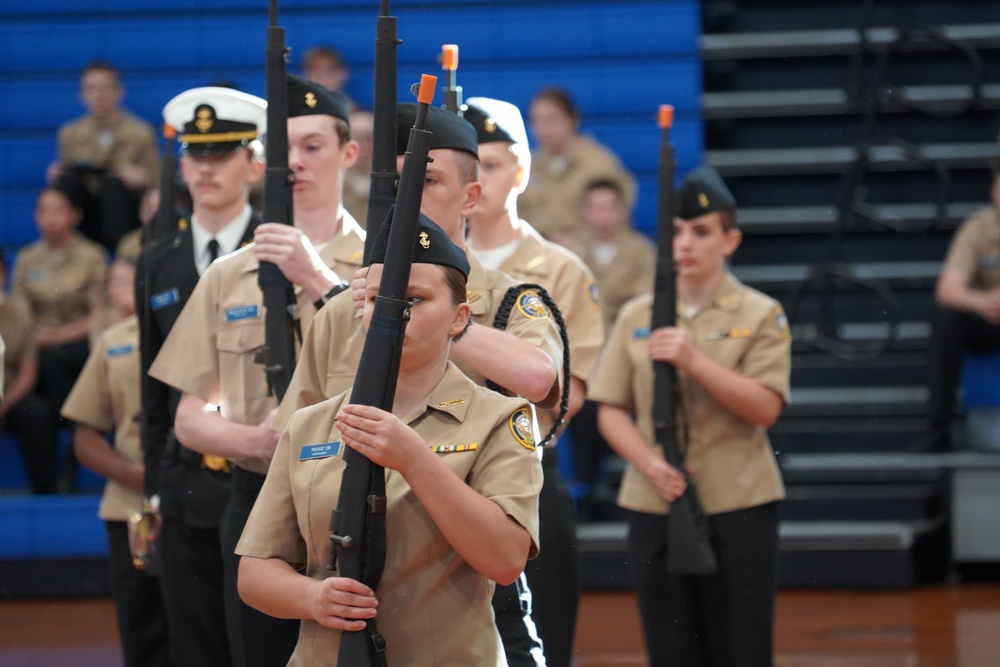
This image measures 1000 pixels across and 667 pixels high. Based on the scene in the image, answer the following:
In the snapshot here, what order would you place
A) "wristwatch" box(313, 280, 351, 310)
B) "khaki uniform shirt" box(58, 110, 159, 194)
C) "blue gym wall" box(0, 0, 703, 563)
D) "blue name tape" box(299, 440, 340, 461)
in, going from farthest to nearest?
"blue gym wall" box(0, 0, 703, 563), "khaki uniform shirt" box(58, 110, 159, 194), "wristwatch" box(313, 280, 351, 310), "blue name tape" box(299, 440, 340, 461)

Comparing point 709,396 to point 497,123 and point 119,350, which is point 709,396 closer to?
point 497,123

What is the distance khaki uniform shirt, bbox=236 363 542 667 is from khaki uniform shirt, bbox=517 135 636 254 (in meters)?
5.16

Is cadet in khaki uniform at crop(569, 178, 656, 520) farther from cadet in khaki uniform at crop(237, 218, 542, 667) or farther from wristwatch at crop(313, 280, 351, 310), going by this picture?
cadet in khaki uniform at crop(237, 218, 542, 667)

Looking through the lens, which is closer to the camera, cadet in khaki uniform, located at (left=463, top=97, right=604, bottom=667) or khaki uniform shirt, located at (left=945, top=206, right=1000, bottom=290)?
cadet in khaki uniform, located at (left=463, top=97, right=604, bottom=667)

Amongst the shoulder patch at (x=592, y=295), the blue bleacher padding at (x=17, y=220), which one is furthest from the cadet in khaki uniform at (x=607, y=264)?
the blue bleacher padding at (x=17, y=220)

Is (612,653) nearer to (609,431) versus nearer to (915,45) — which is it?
(609,431)

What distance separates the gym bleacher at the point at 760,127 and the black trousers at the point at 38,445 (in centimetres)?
21

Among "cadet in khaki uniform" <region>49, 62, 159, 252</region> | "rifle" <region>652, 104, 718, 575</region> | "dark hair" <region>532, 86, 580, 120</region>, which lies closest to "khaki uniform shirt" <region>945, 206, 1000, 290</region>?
"dark hair" <region>532, 86, 580, 120</region>

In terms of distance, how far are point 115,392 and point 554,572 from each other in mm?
2049

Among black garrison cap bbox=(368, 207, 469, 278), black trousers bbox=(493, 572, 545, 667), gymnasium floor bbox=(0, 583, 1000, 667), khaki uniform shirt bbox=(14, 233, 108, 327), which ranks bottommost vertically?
gymnasium floor bbox=(0, 583, 1000, 667)

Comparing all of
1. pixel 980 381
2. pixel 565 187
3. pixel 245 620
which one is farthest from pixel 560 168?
pixel 245 620

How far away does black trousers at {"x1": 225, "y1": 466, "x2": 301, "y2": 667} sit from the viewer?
2.99 metres

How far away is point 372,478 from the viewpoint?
210 cm

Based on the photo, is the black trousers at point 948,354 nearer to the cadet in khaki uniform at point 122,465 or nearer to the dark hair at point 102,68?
the cadet in khaki uniform at point 122,465
